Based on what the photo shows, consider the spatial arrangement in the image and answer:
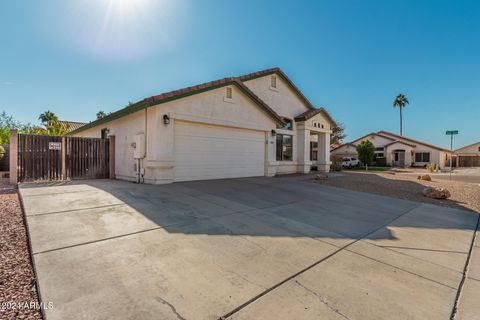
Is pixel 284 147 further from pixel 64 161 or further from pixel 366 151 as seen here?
pixel 366 151

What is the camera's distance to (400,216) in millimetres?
5684

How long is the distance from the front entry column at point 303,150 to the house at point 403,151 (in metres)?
25.5

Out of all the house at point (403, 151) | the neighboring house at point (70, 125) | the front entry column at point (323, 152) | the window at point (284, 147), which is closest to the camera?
the window at point (284, 147)

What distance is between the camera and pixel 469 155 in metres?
40.4

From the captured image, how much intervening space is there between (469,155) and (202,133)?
175ft

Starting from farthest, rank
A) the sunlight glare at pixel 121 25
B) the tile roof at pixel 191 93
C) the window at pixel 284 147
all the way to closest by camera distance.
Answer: the window at pixel 284 147 → the tile roof at pixel 191 93 → the sunlight glare at pixel 121 25

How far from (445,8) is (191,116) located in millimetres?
13291

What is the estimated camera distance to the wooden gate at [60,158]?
8.78 metres

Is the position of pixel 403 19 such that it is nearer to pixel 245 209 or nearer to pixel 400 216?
pixel 400 216

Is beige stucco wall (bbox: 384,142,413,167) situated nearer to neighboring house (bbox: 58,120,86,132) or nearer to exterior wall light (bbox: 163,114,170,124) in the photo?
exterior wall light (bbox: 163,114,170,124)

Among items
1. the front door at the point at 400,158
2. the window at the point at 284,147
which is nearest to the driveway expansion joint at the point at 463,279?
the window at the point at 284,147

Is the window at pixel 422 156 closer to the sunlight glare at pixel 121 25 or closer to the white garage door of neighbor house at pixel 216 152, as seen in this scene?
the white garage door of neighbor house at pixel 216 152

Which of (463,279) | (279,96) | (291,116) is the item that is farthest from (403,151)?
(463,279)

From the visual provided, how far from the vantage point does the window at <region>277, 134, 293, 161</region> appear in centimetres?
1458
